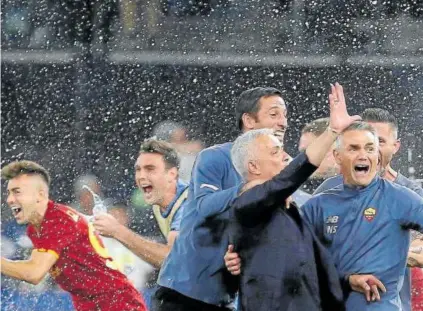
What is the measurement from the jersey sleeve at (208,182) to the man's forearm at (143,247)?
186 cm

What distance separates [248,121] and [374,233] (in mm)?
703

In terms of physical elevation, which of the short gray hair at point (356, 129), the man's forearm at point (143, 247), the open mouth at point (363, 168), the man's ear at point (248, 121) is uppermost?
the man's ear at point (248, 121)

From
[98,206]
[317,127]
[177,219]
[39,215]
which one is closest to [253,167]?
[177,219]

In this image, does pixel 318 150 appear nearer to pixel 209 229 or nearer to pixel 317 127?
pixel 209 229

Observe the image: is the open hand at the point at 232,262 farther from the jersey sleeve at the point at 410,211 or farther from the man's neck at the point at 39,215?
the man's neck at the point at 39,215

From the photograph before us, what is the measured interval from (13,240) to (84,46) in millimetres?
1744

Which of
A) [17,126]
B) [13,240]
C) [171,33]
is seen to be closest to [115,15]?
[171,33]

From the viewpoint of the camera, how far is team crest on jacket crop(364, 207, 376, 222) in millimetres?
3961

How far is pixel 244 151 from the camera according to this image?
393 centimetres

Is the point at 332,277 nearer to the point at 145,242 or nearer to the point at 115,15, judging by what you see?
the point at 145,242

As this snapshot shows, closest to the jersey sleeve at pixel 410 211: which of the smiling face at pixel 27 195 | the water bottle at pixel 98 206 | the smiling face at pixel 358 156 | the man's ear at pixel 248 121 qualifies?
the smiling face at pixel 358 156

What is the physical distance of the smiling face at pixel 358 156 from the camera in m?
4.00

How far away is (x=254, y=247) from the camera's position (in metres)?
3.81

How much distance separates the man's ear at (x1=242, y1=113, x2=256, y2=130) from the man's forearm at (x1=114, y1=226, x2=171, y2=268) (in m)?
1.72
